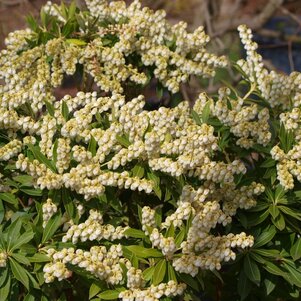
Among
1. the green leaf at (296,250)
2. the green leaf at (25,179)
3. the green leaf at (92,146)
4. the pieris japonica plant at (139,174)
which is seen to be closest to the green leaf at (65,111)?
the pieris japonica plant at (139,174)

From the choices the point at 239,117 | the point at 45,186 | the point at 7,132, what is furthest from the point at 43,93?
the point at 239,117

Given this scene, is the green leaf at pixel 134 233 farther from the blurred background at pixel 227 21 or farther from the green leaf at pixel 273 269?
the blurred background at pixel 227 21

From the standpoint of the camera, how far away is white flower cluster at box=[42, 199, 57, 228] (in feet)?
10.4

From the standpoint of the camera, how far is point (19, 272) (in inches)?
120

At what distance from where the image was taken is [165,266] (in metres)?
3.13

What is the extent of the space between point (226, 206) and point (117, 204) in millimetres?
510

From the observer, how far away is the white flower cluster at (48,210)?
317cm

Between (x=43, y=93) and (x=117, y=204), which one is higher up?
(x=43, y=93)

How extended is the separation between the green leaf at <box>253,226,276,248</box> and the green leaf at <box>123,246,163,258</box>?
57 cm

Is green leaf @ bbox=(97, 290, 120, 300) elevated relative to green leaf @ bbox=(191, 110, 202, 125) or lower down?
lower down

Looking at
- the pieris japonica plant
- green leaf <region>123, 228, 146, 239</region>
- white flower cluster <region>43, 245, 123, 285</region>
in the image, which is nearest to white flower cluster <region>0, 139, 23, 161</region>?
the pieris japonica plant

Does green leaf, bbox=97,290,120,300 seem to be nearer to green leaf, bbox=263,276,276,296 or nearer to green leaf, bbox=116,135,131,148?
green leaf, bbox=116,135,131,148

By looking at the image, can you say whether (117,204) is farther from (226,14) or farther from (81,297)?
(226,14)

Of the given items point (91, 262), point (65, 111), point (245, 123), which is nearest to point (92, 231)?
point (91, 262)
